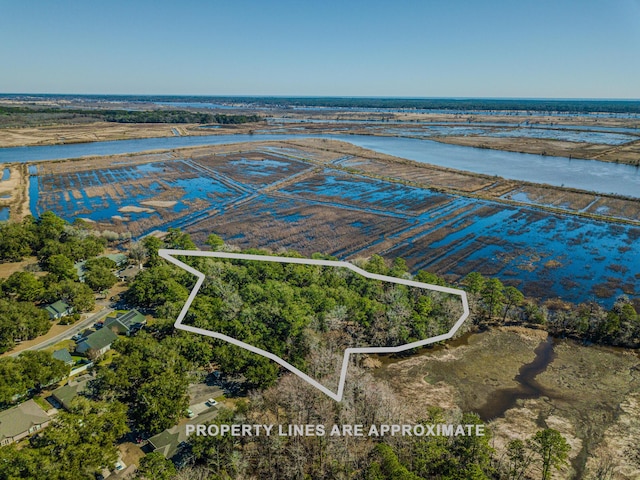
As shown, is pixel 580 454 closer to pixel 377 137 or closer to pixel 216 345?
pixel 216 345

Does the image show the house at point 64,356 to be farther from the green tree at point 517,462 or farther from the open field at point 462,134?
the open field at point 462,134

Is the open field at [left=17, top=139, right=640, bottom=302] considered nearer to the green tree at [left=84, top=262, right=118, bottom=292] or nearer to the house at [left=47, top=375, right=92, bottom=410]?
the green tree at [left=84, top=262, right=118, bottom=292]

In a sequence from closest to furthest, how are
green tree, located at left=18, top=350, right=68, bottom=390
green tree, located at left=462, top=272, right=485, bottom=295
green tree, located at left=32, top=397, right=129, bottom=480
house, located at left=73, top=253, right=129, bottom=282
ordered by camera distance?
green tree, located at left=32, top=397, right=129, bottom=480 → green tree, located at left=18, top=350, right=68, bottom=390 → green tree, located at left=462, top=272, right=485, bottom=295 → house, located at left=73, top=253, right=129, bottom=282

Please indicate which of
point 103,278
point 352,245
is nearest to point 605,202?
point 352,245

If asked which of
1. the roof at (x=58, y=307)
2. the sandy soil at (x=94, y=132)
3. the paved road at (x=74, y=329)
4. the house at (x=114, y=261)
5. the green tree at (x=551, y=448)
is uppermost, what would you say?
the sandy soil at (x=94, y=132)

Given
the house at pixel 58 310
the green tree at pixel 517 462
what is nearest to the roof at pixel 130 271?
the house at pixel 58 310

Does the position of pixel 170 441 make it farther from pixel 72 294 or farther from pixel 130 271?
pixel 130 271

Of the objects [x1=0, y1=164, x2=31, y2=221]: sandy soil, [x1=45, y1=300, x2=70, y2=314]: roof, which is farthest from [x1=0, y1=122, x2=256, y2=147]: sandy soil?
[x1=45, y1=300, x2=70, y2=314]: roof
